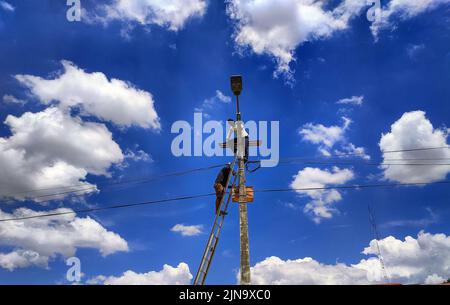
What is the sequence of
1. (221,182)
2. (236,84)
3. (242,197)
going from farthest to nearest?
(221,182), (236,84), (242,197)

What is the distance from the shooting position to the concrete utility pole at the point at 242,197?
1164 centimetres

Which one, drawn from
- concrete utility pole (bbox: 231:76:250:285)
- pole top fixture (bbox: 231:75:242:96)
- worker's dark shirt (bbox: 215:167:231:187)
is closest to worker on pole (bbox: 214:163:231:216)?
worker's dark shirt (bbox: 215:167:231:187)

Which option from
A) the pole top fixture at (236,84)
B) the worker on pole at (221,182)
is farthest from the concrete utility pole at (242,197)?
the worker on pole at (221,182)

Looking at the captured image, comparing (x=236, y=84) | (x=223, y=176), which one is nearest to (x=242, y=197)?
(x=223, y=176)

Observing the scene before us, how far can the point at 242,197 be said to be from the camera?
1318 cm

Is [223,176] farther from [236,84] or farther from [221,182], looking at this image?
[236,84]

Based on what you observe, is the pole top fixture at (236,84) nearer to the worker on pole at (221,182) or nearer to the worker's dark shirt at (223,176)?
the worker on pole at (221,182)

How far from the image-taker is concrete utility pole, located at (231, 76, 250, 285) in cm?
1164

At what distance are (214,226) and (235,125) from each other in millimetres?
4459
